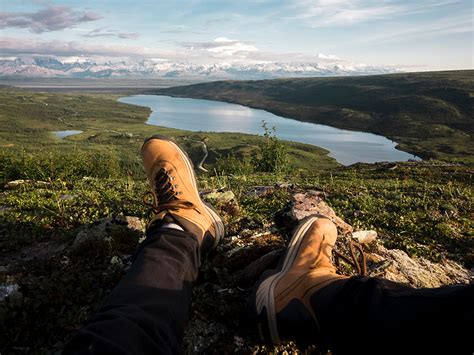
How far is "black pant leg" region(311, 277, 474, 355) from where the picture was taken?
2088 millimetres

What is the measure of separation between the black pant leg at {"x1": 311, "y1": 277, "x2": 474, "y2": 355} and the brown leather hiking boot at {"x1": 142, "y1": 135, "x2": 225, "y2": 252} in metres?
1.88

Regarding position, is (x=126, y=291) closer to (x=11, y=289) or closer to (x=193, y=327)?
(x=193, y=327)

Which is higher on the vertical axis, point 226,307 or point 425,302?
point 425,302

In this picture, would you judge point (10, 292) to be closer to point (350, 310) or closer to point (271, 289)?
point (271, 289)

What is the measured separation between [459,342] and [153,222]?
3.19m

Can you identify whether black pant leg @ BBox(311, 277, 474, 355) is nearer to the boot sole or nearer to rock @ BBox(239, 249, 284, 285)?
the boot sole

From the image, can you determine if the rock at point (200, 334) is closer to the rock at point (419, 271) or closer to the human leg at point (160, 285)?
the human leg at point (160, 285)

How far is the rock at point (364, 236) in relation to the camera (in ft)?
16.5

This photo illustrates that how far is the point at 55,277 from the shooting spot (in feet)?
12.8

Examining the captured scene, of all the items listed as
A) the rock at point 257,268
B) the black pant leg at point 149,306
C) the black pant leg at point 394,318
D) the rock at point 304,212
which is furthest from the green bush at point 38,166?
the black pant leg at point 394,318

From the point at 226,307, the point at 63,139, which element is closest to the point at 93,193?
the point at 226,307

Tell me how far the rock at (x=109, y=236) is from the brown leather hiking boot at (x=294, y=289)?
2.36m

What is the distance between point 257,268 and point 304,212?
1.64 meters

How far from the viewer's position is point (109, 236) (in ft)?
15.7
